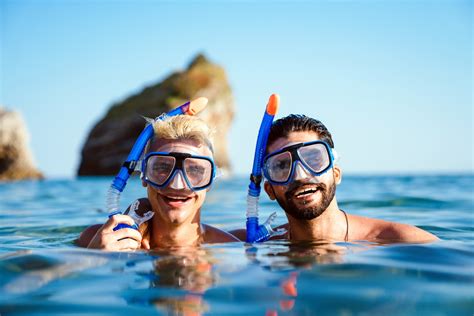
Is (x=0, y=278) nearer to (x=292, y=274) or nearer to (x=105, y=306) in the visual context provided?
(x=105, y=306)

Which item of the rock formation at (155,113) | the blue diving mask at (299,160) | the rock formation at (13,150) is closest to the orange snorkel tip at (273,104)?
the blue diving mask at (299,160)

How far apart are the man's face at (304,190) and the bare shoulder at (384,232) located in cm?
38

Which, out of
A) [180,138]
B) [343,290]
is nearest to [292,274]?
[343,290]

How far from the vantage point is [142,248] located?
345 centimetres

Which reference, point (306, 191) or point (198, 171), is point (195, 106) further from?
point (306, 191)

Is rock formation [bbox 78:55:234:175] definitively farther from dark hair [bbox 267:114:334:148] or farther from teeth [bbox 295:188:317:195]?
teeth [bbox 295:188:317:195]

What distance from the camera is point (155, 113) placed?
3481cm

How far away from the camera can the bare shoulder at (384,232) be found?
3.66m

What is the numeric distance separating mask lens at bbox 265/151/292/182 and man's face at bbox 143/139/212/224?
42 cm

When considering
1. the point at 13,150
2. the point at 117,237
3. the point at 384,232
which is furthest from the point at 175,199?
the point at 13,150

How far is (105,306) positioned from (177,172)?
1416mm

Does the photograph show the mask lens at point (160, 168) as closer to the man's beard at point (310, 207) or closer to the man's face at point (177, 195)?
the man's face at point (177, 195)

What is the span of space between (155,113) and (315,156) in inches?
Result: 1258

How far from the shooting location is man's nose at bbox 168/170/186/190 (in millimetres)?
3344
